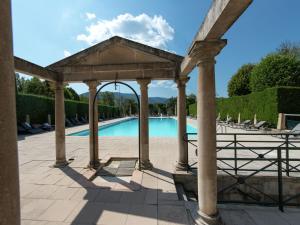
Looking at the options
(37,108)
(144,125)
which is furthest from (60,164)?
(37,108)

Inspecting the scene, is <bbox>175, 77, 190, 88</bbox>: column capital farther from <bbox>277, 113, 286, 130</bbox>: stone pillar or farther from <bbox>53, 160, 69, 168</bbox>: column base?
<bbox>277, 113, 286, 130</bbox>: stone pillar

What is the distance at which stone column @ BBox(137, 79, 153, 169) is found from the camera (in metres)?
6.66

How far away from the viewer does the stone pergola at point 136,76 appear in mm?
1749

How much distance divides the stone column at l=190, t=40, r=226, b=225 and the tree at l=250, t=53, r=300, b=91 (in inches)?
761

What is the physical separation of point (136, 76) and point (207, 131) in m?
3.64

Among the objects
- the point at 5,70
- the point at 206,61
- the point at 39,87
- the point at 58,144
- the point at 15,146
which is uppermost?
the point at 39,87

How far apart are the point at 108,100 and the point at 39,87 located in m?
20.8

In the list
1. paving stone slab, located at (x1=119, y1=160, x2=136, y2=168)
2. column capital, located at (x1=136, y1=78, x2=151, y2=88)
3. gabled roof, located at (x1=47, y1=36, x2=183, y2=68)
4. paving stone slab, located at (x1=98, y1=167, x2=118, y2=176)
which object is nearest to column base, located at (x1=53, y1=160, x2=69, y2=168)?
paving stone slab, located at (x1=98, y1=167, x2=118, y2=176)

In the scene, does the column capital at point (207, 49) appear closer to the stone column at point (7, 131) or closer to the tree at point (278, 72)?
the stone column at point (7, 131)

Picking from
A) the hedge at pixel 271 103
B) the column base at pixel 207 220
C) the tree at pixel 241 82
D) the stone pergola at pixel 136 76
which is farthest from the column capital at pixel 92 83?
the tree at pixel 241 82

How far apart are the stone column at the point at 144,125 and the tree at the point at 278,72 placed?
17467mm

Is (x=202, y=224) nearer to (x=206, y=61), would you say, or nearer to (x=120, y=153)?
(x=206, y=61)

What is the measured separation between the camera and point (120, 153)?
903 cm

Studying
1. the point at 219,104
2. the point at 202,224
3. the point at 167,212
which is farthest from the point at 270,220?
the point at 219,104
